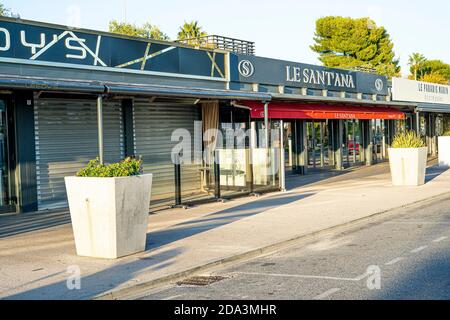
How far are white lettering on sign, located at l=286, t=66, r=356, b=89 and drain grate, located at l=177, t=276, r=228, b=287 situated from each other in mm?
15359

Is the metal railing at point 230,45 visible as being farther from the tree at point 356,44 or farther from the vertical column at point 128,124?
the tree at point 356,44

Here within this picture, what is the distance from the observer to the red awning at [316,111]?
18.4 m

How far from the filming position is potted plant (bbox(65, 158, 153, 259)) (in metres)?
8.80

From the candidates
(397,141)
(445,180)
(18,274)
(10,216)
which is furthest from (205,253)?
(445,180)

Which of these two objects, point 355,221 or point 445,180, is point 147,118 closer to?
point 355,221

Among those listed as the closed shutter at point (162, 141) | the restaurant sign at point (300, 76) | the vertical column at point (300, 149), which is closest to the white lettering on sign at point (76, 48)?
the closed shutter at point (162, 141)

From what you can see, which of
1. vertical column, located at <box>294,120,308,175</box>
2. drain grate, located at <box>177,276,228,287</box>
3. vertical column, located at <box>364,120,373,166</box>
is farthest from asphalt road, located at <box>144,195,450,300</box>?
vertical column, located at <box>364,120,373,166</box>

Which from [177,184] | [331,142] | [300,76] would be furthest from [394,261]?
[331,142]

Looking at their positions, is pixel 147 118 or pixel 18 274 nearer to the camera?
pixel 18 274

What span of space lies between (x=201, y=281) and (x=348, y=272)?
189cm

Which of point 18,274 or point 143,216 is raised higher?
point 143,216

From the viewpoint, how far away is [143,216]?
9359 millimetres

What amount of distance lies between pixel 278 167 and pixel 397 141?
431 centimetres

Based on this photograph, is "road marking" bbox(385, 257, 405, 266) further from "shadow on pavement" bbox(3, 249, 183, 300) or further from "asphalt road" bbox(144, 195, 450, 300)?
"shadow on pavement" bbox(3, 249, 183, 300)
